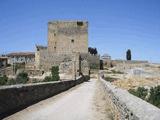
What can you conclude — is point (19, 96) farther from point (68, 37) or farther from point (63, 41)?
point (68, 37)

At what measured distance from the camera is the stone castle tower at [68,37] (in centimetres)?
6013

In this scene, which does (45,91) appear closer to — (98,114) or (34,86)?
(34,86)

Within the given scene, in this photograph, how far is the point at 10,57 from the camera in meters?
100

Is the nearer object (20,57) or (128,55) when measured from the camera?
(128,55)

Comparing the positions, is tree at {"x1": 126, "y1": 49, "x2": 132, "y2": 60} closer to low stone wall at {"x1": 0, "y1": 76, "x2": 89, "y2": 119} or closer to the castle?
the castle

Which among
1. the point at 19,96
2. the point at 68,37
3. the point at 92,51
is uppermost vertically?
the point at 68,37

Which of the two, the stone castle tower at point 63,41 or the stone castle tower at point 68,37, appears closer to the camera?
the stone castle tower at point 63,41

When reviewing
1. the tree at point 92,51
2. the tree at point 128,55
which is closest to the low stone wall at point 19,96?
the tree at point 92,51

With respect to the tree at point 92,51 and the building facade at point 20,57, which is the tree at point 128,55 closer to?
the tree at point 92,51

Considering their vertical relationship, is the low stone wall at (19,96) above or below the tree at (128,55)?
below

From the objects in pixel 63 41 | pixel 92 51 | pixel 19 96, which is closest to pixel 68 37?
pixel 63 41

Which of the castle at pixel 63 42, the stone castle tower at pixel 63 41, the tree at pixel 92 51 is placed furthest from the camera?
the tree at pixel 92 51

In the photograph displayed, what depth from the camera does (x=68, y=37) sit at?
201 feet

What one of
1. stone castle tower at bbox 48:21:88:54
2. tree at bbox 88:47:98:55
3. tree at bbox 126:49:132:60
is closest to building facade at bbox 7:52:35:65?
tree at bbox 88:47:98:55
